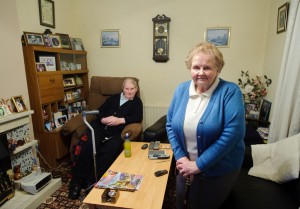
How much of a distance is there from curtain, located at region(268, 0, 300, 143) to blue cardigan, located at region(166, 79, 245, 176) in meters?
0.89

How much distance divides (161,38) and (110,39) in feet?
2.57

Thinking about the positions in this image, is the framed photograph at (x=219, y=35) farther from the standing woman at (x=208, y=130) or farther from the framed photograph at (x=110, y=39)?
the standing woman at (x=208, y=130)

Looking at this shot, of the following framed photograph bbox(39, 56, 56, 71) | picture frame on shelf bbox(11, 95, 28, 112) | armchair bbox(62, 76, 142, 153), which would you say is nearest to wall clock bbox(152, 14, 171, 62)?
armchair bbox(62, 76, 142, 153)

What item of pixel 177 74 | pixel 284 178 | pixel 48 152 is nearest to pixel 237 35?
pixel 177 74

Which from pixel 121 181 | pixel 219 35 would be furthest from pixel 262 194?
pixel 219 35

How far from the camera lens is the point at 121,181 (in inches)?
58.8

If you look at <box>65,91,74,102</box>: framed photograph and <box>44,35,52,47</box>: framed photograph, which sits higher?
<box>44,35,52,47</box>: framed photograph

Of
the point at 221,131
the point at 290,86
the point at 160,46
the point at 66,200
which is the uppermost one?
the point at 160,46

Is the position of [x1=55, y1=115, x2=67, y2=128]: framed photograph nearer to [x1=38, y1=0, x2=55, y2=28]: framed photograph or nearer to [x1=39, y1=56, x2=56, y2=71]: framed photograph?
[x1=39, y1=56, x2=56, y2=71]: framed photograph

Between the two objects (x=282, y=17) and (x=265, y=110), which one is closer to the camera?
(x=282, y=17)

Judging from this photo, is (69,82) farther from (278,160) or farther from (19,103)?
(278,160)

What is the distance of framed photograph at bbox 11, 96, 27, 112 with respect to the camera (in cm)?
197

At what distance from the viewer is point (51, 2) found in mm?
2703

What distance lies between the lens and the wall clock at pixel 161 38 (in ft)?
9.30
